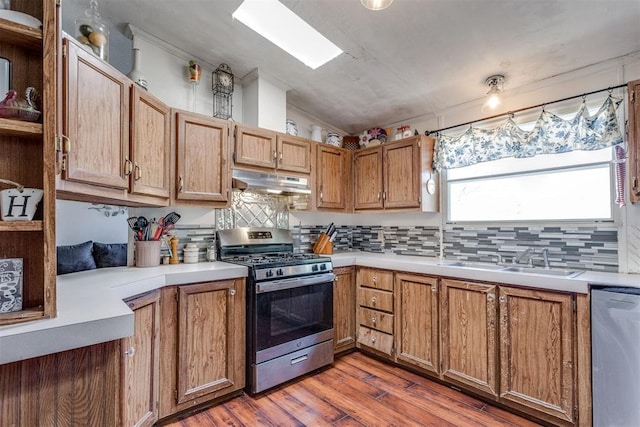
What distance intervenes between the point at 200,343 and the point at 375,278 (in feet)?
5.05

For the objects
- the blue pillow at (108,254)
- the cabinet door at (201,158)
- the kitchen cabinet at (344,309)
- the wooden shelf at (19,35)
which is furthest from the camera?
the blue pillow at (108,254)

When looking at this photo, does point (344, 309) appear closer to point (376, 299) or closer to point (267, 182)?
point (376, 299)

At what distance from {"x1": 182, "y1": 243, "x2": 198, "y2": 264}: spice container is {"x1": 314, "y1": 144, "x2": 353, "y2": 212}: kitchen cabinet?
1.23 meters

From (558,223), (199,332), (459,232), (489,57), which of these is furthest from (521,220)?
(199,332)

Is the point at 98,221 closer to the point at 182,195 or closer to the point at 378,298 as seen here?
the point at 182,195

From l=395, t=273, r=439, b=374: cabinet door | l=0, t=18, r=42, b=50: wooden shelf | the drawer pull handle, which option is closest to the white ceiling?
l=0, t=18, r=42, b=50: wooden shelf

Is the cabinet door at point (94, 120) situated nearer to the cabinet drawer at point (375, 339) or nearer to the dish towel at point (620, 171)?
the cabinet drawer at point (375, 339)

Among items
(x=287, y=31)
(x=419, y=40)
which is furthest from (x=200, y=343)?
(x=419, y=40)

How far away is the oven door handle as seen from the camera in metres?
2.23

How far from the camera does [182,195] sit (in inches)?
90.0

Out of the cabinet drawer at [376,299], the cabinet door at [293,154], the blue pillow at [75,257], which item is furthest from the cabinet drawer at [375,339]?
the blue pillow at [75,257]

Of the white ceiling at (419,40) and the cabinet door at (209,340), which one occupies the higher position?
the white ceiling at (419,40)

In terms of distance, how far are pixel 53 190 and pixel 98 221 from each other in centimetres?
339

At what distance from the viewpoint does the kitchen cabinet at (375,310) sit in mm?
2701
